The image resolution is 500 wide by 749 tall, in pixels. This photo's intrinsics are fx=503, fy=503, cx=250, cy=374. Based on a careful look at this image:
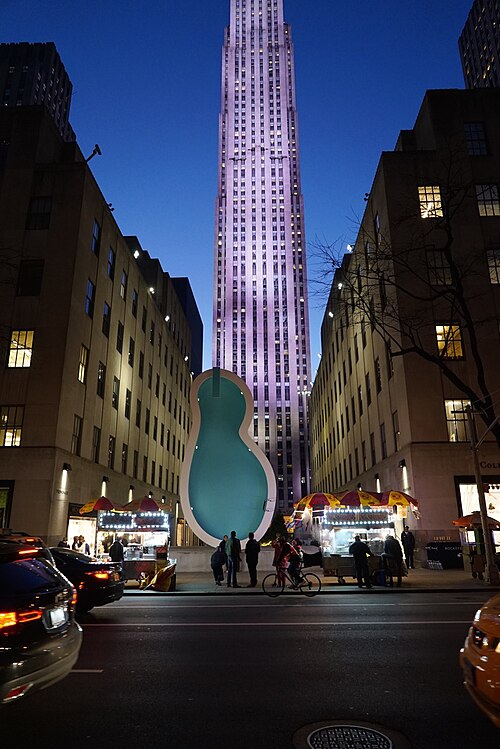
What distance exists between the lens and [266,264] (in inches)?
6388

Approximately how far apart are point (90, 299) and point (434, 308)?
21.9 m

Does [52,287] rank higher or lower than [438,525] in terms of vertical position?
higher

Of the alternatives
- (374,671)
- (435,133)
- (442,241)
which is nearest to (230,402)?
(442,241)

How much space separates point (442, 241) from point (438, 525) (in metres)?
17.4

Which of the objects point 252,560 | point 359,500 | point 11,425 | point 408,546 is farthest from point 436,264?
point 11,425

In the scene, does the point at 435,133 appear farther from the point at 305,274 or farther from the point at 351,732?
the point at 305,274

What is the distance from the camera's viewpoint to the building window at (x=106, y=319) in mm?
35688

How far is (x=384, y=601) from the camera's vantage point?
1467cm

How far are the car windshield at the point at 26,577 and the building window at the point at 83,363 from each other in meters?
26.4

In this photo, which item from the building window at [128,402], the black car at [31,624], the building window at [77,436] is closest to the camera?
the black car at [31,624]

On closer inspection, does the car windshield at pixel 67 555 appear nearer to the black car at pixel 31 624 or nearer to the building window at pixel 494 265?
the black car at pixel 31 624

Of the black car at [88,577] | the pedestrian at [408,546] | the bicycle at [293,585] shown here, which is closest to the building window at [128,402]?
the pedestrian at [408,546]

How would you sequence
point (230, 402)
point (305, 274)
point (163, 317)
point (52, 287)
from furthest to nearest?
point (305, 274), point (163, 317), point (52, 287), point (230, 402)

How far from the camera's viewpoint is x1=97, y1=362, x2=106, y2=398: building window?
3441 cm
